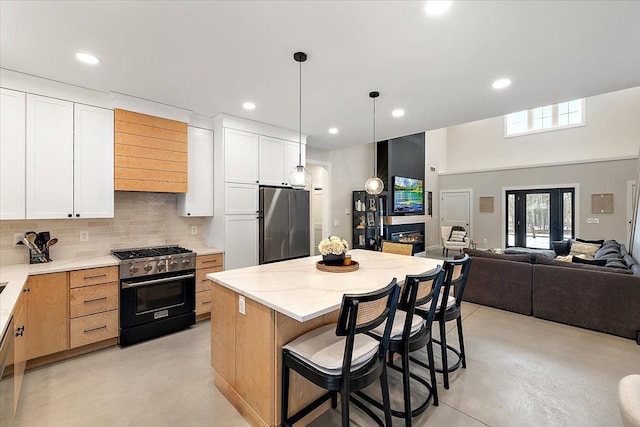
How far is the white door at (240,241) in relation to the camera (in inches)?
146

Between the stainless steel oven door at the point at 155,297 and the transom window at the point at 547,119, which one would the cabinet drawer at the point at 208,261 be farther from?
the transom window at the point at 547,119

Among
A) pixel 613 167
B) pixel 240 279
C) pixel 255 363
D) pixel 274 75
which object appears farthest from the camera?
pixel 613 167

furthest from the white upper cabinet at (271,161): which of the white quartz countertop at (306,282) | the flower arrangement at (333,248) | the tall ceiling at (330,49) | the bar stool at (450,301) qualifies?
the bar stool at (450,301)

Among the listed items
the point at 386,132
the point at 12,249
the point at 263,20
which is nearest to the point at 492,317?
the point at 386,132

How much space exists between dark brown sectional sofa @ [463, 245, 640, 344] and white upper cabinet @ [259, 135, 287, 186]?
10.4ft

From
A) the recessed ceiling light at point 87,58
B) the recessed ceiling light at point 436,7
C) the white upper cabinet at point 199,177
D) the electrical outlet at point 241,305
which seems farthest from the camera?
the white upper cabinet at point 199,177

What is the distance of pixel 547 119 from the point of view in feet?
26.9

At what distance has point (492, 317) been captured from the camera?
145 inches

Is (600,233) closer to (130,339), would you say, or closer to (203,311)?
(203,311)

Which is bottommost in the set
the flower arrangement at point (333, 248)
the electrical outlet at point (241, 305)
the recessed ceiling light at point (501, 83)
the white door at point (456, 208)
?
the electrical outlet at point (241, 305)

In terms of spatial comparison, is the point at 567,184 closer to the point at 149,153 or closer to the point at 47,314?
the point at 149,153

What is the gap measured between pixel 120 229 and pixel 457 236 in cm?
846

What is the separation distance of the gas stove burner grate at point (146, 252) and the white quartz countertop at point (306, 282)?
1.33m

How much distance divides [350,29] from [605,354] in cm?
376
